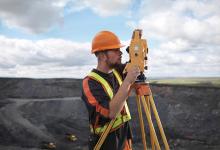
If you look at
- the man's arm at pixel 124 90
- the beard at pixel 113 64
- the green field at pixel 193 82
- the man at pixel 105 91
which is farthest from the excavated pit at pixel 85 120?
the man's arm at pixel 124 90

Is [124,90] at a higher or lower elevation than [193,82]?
higher

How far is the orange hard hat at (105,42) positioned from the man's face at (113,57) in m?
0.04

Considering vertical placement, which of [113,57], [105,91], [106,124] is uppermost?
[113,57]

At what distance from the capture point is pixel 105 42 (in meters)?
2.93

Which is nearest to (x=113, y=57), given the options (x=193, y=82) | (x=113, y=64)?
(x=113, y=64)

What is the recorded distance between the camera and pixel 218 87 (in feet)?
38.6

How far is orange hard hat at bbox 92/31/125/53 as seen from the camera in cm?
292

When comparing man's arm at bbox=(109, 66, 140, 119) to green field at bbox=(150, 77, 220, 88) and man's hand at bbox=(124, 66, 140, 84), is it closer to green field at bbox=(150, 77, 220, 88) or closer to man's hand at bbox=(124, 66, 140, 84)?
man's hand at bbox=(124, 66, 140, 84)

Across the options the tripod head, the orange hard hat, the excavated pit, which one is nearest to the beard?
the orange hard hat

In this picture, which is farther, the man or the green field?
the green field

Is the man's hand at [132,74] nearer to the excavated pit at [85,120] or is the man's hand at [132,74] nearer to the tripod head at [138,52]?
the tripod head at [138,52]

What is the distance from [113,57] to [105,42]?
0.15 metres

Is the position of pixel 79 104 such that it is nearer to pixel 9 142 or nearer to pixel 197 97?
pixel 9 142

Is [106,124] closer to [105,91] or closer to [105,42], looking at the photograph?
[105,91]
